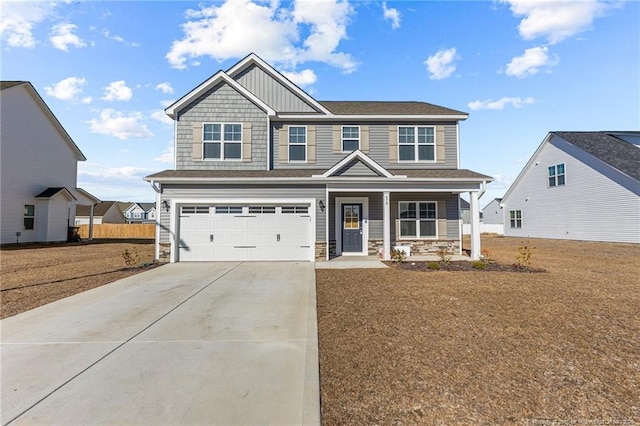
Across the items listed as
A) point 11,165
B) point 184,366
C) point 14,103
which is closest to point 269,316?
point 184,366

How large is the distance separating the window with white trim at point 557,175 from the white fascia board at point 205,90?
21.5 m

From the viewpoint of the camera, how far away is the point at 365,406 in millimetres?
2922

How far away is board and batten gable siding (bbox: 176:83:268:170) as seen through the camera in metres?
13.3

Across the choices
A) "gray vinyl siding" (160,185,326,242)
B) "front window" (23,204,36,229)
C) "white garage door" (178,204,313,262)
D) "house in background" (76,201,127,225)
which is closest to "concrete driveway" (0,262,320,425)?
"white garage door" (178,204,313,262)

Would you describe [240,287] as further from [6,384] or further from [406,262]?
[406,262]

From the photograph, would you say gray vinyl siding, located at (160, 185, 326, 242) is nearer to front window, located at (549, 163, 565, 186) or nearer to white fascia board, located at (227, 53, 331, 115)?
white fascia board, located at (227, 53, 331, 115)

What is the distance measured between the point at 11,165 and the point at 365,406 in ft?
80.4

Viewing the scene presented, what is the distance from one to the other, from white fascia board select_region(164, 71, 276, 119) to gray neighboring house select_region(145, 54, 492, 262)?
0.14ft

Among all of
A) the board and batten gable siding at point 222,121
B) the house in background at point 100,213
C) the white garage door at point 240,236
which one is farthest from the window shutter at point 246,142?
the house in background at point 100,213

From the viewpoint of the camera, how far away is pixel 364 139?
14188mm

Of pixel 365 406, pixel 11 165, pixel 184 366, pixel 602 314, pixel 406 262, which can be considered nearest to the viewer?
pixel 365 406

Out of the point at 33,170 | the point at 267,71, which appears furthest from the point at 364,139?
the point at 33,170

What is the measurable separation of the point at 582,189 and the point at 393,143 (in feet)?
52.4

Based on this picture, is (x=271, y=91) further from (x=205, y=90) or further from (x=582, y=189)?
(x=582, y=189)
